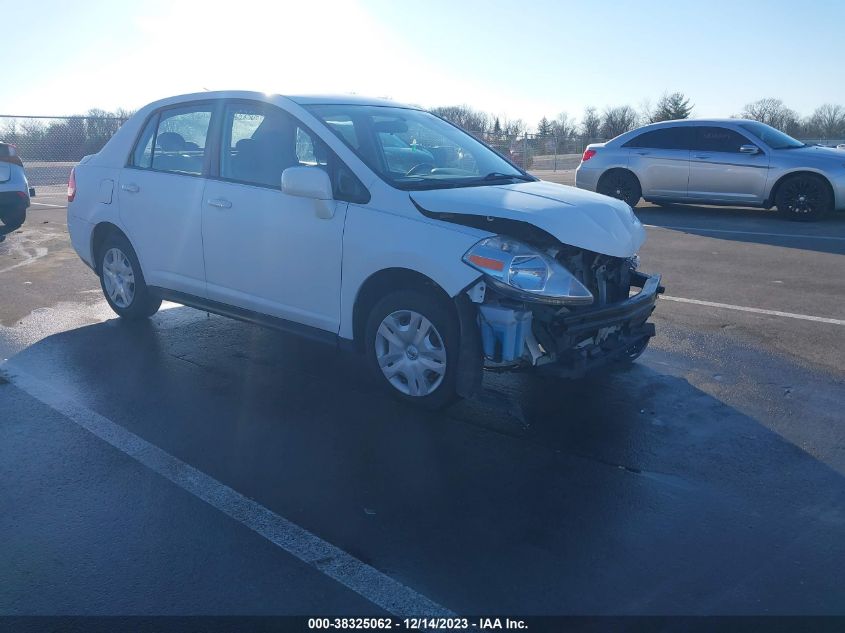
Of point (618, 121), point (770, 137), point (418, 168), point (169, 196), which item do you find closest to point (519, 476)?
point (418, 168)

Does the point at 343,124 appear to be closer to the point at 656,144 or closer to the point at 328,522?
the point at 328,522

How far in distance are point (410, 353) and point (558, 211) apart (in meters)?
1.19

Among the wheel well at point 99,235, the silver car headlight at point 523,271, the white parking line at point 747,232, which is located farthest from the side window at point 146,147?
the white parking line at point 747,232

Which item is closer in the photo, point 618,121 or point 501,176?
point 501,176

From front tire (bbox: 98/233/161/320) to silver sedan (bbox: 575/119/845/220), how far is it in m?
9.81

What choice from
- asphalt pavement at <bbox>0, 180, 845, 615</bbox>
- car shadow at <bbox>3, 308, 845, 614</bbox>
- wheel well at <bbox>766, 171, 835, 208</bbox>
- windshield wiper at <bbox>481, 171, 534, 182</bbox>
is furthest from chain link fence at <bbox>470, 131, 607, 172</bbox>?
car shadow at <bbox>3, 308, 845, 614</bbox>

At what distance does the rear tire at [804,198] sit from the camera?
40.9ft

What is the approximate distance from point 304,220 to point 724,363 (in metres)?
3.10

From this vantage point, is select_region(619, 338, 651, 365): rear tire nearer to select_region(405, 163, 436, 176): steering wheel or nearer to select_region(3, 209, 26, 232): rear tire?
select_region(405, 163, 436, 176): steering wheel

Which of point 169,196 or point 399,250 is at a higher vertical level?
point 169,196

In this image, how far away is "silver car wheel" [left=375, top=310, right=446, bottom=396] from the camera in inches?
181

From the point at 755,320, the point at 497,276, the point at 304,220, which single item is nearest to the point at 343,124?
the point at 304,220

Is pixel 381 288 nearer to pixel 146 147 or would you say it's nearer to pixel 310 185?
pixel 310 185

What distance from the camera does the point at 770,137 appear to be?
13.1 m
